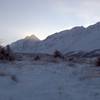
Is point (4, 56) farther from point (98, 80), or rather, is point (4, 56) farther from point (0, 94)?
point (0, 94)

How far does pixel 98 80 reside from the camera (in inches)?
666


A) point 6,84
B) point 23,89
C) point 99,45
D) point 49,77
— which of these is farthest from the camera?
point 99,45

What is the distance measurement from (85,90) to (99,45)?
151262mm

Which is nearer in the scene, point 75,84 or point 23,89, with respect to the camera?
point 23,89

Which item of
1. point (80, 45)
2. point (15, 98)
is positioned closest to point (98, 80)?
point (15, 98)

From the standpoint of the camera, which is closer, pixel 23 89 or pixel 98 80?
pixel 23 89

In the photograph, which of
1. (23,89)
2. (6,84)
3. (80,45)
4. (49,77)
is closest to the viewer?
(23,89)

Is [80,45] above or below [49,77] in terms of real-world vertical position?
above

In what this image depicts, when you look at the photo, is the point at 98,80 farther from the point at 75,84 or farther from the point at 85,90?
the point at 85,90

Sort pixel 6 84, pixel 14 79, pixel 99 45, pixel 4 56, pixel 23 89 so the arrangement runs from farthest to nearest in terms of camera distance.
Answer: pixel 99 45, pixel 4 56, pixel 14 79, pixel 6 84, pixel 23 89

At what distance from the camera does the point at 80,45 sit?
185750 millimetres

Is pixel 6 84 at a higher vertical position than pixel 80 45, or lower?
lower

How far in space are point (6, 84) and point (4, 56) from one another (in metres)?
24.3

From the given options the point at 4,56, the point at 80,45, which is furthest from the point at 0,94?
the point at 80,45
